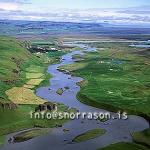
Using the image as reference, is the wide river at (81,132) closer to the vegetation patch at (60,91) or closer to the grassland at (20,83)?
the grassland at (20,83)

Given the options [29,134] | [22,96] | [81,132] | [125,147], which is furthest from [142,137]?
[22,96]

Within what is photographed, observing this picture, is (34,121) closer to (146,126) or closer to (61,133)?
(61,133)

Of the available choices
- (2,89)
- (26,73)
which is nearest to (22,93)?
(2,89)

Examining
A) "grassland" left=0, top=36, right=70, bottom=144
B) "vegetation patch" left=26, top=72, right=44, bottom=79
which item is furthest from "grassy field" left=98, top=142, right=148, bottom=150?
"vegetation patch" left=26, top=72, right=44, bottom=79

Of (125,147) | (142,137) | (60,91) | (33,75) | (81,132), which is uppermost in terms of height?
(142,137)

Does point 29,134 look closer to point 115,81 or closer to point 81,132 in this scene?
point 81,132

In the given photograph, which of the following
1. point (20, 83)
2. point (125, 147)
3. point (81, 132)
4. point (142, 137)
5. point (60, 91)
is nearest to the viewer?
point (125, 147)

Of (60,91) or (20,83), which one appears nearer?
(60,91)
